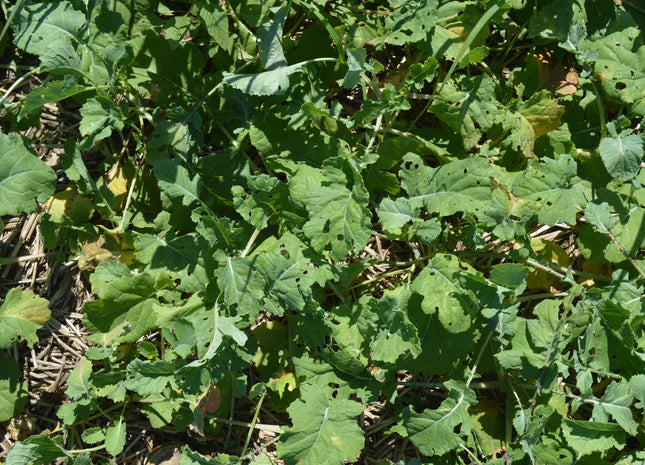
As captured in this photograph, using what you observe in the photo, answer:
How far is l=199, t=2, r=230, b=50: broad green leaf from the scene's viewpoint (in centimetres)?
296

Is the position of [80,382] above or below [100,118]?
below

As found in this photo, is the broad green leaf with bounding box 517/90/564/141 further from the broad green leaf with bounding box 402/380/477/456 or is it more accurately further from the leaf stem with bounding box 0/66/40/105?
the leaf stem with bounding box 0/66/40/105

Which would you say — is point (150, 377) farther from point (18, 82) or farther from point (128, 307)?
point (18, 82)

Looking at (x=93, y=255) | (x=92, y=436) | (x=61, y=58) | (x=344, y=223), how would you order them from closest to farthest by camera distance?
(x=344, y=223) → (x=61, y=58) → (x=92, y=436) → (x=93, y=255)

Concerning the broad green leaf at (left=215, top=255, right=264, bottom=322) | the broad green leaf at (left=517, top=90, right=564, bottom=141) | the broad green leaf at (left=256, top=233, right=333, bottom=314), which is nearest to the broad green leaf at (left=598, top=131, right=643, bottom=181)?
the broad green leaf at (left=517, top=90, right=564, bottom=141)

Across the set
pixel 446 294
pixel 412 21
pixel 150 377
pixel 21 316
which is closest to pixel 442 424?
pixel 446 294

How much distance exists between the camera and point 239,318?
8.95 ft

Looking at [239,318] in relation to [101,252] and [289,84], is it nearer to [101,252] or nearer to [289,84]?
[101,252]

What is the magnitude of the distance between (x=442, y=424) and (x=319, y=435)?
546 mm

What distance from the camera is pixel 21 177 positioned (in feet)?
9.61

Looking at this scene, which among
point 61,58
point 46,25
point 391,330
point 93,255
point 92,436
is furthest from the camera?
point 93,255

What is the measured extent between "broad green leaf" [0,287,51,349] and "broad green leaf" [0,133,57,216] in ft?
1.64

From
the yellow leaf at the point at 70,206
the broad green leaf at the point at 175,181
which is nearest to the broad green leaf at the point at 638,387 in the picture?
the broad green leaf at the point at 175,181

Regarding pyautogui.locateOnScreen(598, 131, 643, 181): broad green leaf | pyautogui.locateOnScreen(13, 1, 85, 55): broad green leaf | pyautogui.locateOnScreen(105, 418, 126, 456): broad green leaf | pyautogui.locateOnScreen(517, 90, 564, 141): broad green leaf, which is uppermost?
pyautogui.locateOnScreen(13, 1, 85, 55): broad green leaf
